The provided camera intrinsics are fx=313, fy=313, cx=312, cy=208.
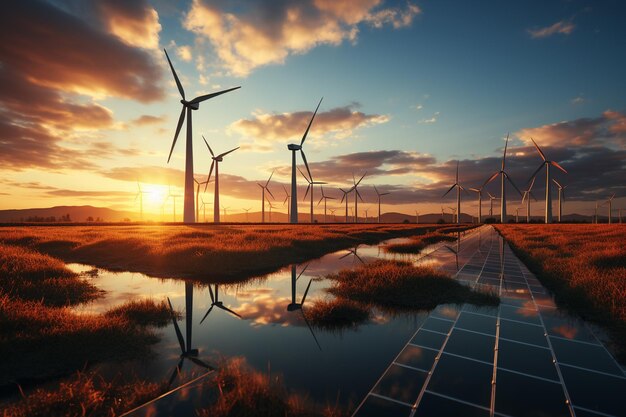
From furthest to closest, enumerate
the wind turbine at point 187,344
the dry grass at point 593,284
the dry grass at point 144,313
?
1. the dry grass at point 144,313
2. the dry grass at point 593,284
3. the wind turbine at point 187,344

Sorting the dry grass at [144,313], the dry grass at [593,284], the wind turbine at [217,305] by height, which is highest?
the dry grass at [593,284]

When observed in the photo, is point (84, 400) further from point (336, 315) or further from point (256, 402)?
point (336, 315)

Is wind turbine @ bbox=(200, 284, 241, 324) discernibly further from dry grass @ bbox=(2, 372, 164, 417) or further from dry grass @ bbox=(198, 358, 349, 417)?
dry grass @ bbox=(198, 358, 349, 417)

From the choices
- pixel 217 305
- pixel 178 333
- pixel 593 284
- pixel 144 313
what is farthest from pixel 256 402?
pixel 593 284

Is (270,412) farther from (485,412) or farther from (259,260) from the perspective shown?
(259,260)

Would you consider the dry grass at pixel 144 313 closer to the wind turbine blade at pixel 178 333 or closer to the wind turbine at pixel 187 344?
the wind turbine blade at pixel 178 333

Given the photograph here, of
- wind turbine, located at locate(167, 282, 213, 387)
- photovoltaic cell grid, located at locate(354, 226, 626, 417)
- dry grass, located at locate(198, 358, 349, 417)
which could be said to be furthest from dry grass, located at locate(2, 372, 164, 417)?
photovoltaic cell grid, located at locate(354, 226, 626, 417)

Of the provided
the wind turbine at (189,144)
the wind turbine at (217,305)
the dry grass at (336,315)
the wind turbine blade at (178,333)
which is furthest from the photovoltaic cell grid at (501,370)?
the wind turbine at (189,144)
